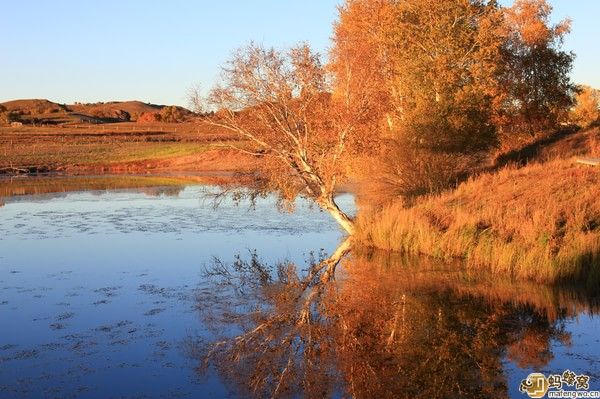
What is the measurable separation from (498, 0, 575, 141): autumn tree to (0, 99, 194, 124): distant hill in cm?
6252

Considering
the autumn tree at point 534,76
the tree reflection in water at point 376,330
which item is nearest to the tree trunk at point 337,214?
the tree reflection in water at point 376,330

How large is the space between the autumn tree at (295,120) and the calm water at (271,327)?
211cm

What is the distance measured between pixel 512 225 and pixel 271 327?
6894mm

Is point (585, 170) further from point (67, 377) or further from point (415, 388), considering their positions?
point (67, 377)

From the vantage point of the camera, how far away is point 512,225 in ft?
50.5

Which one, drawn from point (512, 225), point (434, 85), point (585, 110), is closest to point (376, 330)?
point (512, 225)

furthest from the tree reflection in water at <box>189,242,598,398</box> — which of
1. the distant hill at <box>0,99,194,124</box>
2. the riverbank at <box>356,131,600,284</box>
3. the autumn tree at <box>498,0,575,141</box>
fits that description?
the distant hill at <box>0,99,194,124</box>

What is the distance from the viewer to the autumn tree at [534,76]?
33.2 metres

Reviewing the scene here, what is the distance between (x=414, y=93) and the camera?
82.8 feet

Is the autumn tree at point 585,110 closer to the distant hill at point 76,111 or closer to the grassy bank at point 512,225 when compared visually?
the grassy bank at point 512,225

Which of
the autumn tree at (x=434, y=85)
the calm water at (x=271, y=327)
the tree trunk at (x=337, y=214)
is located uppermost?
the autumn tree at (x=434, y=85)

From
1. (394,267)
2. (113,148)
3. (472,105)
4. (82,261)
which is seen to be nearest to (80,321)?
(82,261)

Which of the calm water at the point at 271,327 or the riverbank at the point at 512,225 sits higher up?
the riverbank at the point at 512,225

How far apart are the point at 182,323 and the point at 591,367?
6.36 metres
